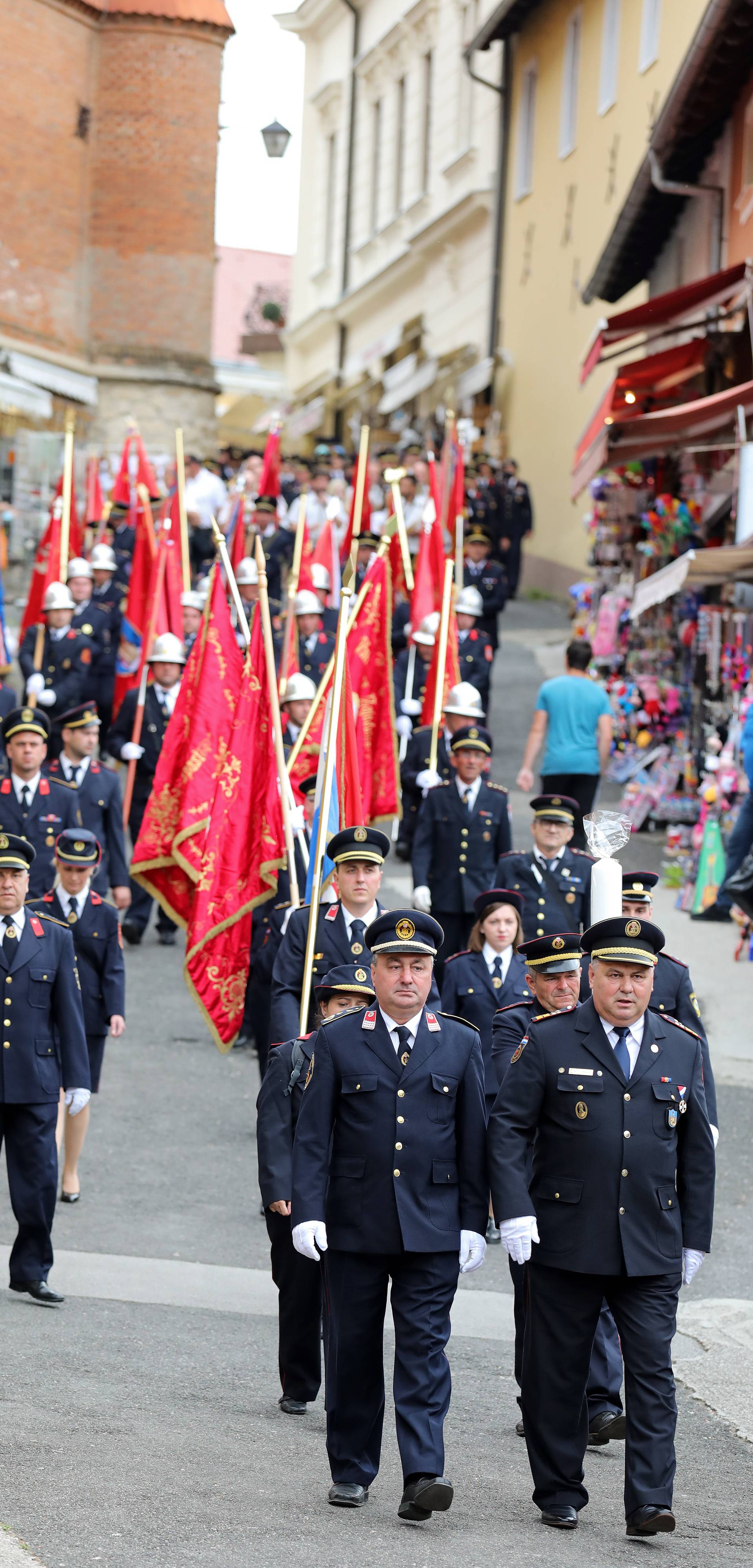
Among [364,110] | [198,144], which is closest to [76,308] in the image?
[198,144]

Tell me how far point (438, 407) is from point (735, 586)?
827 inches

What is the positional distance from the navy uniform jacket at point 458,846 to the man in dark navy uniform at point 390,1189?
18.2 feet

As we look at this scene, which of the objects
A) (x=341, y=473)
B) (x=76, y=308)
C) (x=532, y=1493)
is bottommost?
(x=532, y=1493)

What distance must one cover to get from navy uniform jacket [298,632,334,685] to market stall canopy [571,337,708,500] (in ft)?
8.84

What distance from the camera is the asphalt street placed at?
5.30m

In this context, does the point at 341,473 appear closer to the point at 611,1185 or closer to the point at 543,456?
the point at 543,456

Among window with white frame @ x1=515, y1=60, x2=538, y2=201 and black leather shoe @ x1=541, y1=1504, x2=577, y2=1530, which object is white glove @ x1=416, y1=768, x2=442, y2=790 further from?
window with white frame @ x1=515, y1=60, x2=538, y2=201

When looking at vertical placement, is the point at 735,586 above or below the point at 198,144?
below

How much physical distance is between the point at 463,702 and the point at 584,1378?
764 cm

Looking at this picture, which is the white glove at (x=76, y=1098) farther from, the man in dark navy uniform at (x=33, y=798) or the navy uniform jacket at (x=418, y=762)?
the navy uniform jacket at (x=418, y=762)

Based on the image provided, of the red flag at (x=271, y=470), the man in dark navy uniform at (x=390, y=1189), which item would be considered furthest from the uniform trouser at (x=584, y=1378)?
the red flag at (x=271, y=470)

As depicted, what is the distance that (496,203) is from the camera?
34.2 m

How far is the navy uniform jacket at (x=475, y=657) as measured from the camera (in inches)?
674

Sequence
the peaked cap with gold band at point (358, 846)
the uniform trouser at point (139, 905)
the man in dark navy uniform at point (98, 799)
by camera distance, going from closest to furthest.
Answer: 1. the peaked cap with gold band at point (358, 846)
2. the man in dark navy uniform at point (98, 799)
3. the uniform trouser at point (139, 905)
